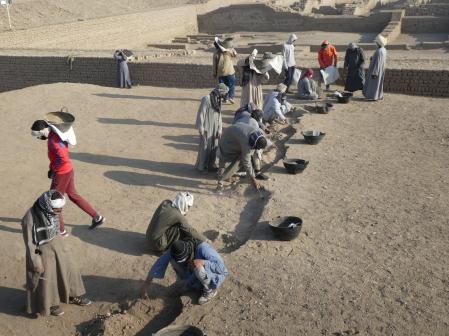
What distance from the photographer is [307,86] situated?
11.0m

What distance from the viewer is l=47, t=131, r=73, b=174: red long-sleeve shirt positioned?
5648 mm

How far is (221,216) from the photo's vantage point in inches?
251

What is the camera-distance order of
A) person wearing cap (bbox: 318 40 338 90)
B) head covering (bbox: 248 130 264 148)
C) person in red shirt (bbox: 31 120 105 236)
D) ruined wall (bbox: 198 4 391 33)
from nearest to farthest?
person in red shirt (bbox: 31 120 105 236) → head covering (bbox: 248 130 264 148) → person wearing cap (bbox: 318 40 338 90) → ruined wall (bbox: 198 4 391 33)

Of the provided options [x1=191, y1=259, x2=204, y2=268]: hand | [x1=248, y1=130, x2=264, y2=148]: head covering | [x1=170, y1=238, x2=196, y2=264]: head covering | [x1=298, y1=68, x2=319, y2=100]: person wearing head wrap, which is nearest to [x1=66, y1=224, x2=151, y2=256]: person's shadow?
[x1=170, y1=238, x2=196, y2=264]: head covering

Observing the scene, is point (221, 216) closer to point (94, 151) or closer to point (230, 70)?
point (94, 151)

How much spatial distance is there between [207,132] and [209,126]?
97mm

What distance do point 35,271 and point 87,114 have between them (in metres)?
6.90

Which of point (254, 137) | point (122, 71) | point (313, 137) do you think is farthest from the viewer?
point (122, 71)

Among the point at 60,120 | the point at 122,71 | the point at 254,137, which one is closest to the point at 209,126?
the point at 254,137

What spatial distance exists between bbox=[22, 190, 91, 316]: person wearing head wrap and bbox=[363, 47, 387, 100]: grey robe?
26.4 feet

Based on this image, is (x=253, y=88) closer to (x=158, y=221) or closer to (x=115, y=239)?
(x=115, y=239)

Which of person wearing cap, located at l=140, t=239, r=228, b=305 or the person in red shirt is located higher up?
the person in red shirt

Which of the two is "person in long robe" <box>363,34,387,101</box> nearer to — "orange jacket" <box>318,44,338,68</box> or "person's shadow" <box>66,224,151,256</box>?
"orange jacket" <box>318,44,338,68</box>

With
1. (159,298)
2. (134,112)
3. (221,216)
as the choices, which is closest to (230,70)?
(134,112)
